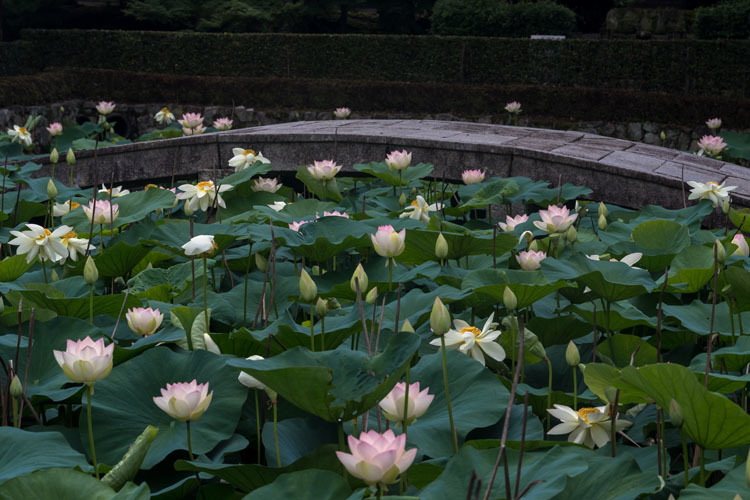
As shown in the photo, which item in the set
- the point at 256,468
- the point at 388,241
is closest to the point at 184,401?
the point at 256,468

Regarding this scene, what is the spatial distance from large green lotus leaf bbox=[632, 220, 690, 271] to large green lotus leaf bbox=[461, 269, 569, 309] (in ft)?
1.95

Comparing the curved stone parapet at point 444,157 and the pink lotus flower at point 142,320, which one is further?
the curved stone parapet at point 444,157

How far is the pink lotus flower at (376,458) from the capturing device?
83 centimetres

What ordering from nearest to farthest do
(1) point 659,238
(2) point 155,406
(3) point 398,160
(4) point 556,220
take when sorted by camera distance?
(2) point 155,406, (4) point 556,220, (1) point 659,238, (3) point 398,160

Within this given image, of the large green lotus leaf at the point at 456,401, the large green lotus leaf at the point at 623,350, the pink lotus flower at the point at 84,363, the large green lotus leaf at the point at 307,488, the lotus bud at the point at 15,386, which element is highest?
the pink lotus flower at the point at 84,363

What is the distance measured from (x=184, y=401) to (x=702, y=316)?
4.03 ft

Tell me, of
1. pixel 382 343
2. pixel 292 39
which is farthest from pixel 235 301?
pixel 292 39

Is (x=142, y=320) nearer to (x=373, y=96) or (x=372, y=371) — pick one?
(x=372, y=371)

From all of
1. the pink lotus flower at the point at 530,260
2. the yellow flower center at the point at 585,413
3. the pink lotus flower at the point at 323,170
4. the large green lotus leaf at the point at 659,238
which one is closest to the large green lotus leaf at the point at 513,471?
the yellow flower center at the point at 585,413

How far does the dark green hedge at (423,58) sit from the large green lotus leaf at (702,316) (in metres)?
11.5

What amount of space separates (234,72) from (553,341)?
13635 millimetres

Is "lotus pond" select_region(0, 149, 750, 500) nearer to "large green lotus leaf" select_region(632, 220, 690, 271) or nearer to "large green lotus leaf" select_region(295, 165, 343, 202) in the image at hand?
"large green lotus leaf" select_region(632, 220, 690, 271)

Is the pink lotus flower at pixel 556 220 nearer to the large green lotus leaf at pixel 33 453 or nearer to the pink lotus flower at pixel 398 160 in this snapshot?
the pink lotus flower at pixel 398 160

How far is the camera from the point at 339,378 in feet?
3.60
